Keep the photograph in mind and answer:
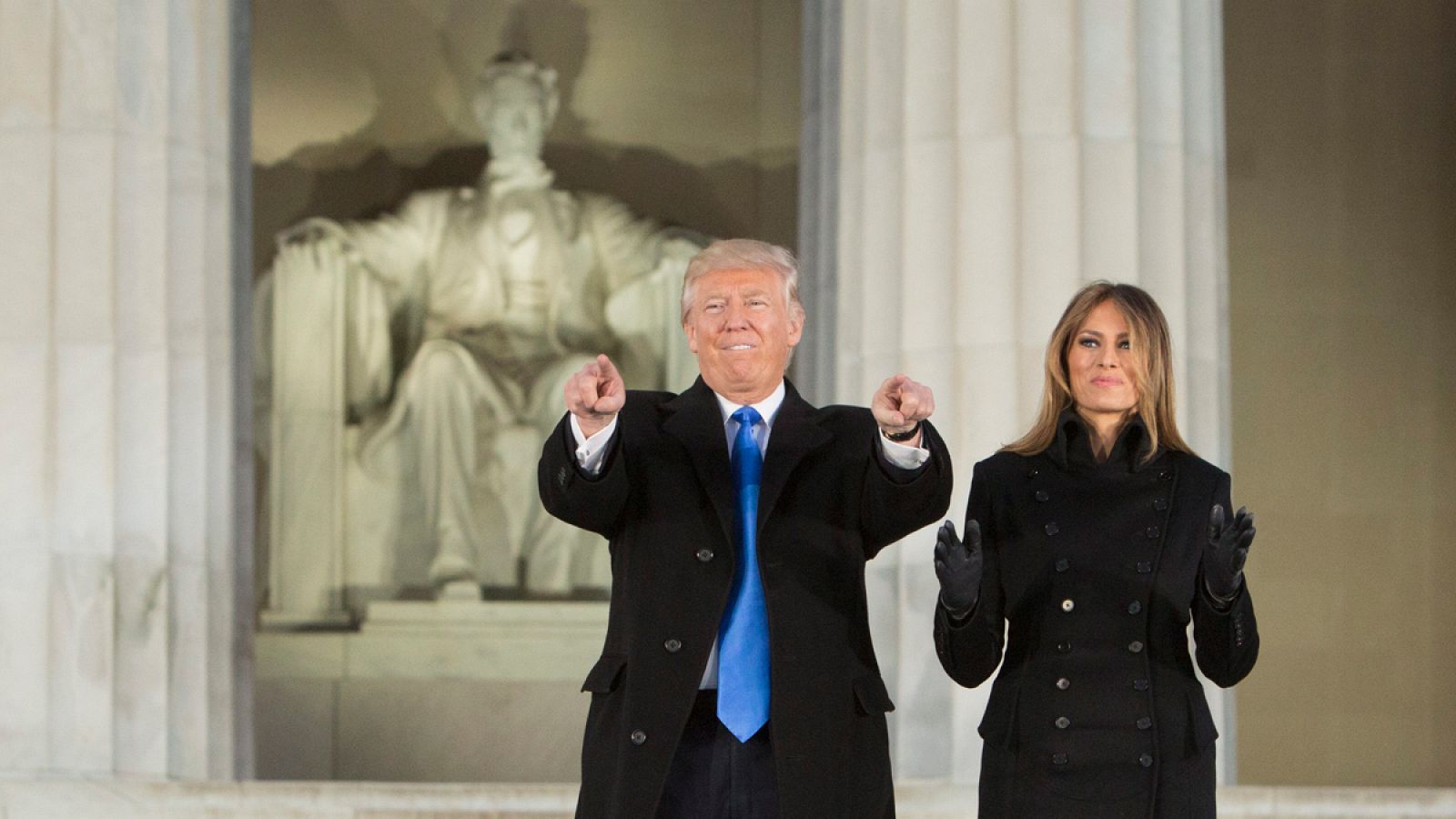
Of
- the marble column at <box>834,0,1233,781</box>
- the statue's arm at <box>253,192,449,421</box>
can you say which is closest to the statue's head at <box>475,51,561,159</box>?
the statue's arm at <box>253,192,449,421</box>

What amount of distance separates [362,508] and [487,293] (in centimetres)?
131

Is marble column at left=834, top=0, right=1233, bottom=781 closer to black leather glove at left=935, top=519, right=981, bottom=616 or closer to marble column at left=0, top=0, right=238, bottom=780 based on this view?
marble column at left=0, top=0, right=238, bottom=780

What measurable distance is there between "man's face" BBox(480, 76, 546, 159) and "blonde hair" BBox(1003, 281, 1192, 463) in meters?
6.84

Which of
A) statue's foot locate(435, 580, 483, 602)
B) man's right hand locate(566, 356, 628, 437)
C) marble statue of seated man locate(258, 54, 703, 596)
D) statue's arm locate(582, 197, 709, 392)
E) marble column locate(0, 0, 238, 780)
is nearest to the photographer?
man's right hand locate(566, 356, 628, 437)

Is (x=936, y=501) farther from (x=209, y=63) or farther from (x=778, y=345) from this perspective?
(x=209, y=63)

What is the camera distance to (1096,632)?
150 inches

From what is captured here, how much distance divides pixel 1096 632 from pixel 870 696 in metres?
Result: 0.51

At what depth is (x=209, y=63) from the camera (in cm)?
728

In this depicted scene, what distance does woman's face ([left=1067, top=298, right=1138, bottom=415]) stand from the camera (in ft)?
12.6

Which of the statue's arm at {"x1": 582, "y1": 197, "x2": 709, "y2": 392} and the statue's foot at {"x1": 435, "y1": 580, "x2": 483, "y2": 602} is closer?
the statue's foot at {"x1": 435, "y1": 580, "x2": 483, "y2": 602}

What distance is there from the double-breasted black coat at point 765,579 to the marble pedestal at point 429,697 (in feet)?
19.8

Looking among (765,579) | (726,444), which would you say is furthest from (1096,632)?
(726,444)

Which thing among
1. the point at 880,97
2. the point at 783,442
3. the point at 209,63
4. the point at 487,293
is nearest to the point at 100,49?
the point at 209,63

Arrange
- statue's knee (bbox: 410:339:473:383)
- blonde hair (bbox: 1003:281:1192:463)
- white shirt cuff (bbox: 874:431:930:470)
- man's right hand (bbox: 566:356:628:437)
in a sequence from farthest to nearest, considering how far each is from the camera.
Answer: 1. statue's knee (bbox: 410:339:473:383)
2. blonde hair (bbox: 1003:281:1192:463)
3. white shirt cuff (bbox: 874:431:930:470)
4. man's right hand (bbox: 566:356:628:437)
